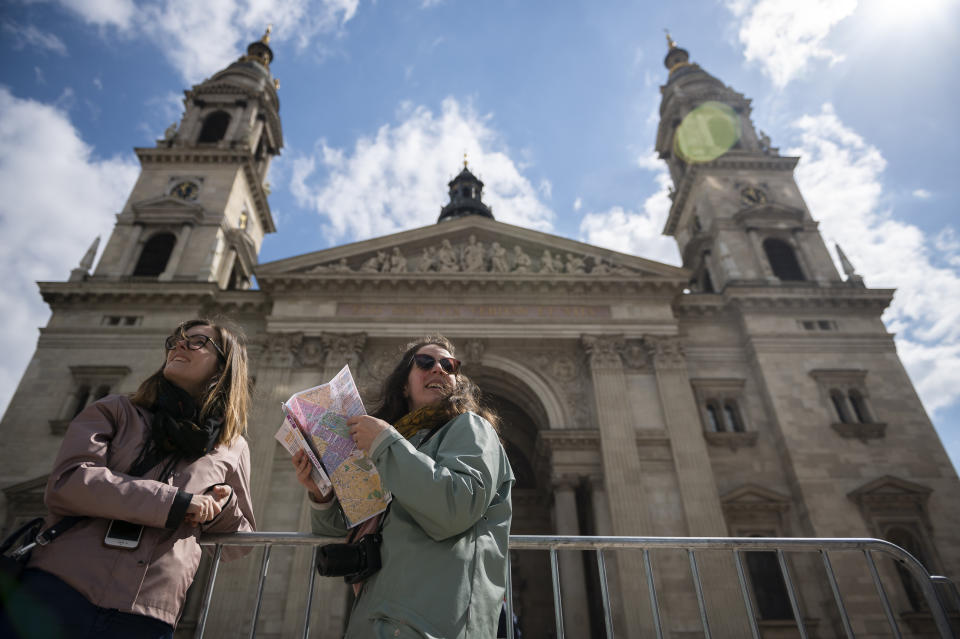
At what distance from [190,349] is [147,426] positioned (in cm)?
52

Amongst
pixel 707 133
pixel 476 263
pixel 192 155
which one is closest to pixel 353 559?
pixel 476 263

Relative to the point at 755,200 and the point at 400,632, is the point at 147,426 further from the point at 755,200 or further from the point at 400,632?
the point at 755,200

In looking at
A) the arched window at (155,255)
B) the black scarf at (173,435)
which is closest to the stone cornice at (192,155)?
the arched window at (155,255)

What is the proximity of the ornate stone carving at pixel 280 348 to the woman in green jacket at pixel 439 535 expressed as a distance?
17.2m

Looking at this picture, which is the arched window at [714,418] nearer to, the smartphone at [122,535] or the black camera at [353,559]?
the black camera at [353,559]

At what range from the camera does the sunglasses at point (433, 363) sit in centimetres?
332

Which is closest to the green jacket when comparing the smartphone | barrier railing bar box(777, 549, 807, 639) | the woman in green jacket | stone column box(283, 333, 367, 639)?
the woman in green jacket

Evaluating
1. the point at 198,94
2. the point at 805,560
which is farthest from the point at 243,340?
the point at 198,94

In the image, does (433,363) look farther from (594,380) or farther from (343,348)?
(343,348)

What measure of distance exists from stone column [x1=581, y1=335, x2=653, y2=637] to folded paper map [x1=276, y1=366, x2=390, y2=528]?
45.9ft

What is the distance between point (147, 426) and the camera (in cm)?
318

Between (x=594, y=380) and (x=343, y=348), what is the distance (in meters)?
8.64

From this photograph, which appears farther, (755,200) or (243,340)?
(755,200)

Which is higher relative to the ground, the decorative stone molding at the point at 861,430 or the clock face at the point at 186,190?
the clock face at the point at 186,190
